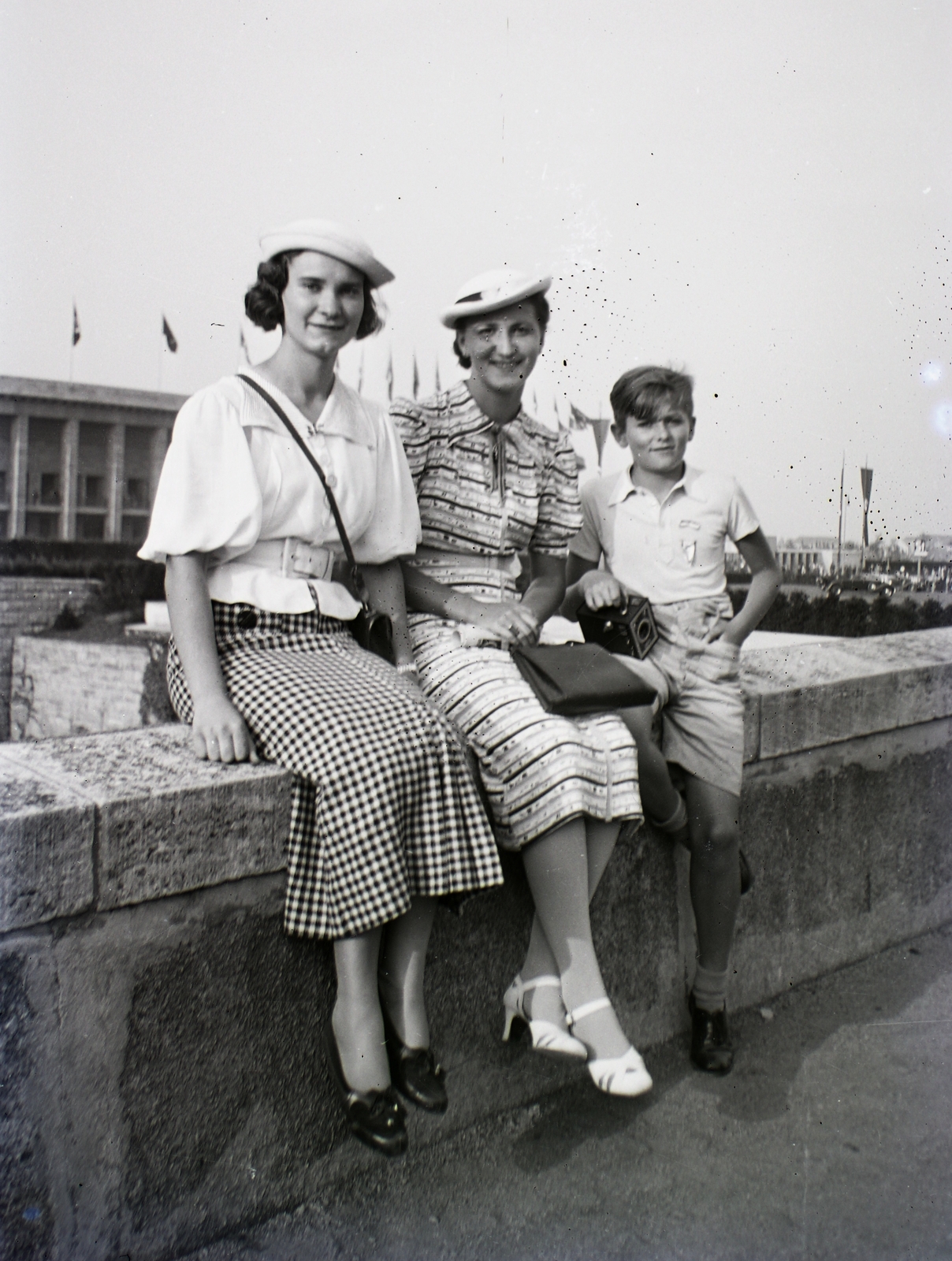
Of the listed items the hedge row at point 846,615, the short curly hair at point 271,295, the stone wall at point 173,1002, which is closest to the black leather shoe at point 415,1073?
→ the stone wall at point 173,1002

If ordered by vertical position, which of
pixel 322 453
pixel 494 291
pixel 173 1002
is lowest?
pixel 173 1002

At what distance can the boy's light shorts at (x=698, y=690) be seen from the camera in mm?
3137

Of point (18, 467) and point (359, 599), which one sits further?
point (18, 467)

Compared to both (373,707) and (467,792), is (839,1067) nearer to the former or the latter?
(467,792)

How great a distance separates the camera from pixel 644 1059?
10.0ft

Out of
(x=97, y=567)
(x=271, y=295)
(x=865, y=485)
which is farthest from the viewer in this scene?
(x=97, y=567)

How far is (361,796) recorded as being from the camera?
213cm

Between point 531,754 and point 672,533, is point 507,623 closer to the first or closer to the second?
point 531,754

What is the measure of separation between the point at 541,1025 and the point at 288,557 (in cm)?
118

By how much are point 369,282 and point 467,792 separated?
132cm

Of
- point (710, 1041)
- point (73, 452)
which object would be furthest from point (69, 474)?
point (710, 1041)

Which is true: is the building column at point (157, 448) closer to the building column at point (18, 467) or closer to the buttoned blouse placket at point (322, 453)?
the building column at point (18, 467)

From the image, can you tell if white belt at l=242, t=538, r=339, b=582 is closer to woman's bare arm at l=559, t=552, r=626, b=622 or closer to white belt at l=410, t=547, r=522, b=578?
white belt at l=410, t=547, r=522, b=578

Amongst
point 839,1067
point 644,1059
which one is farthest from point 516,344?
point 839,1067
